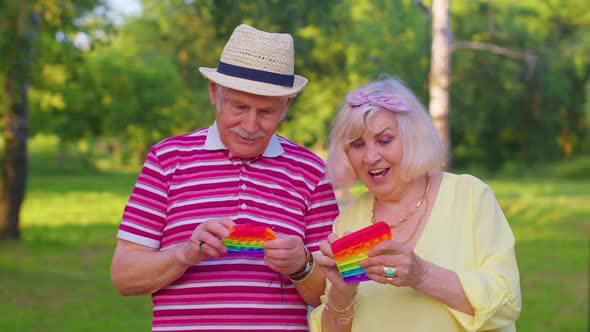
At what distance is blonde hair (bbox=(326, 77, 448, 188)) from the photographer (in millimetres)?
3230

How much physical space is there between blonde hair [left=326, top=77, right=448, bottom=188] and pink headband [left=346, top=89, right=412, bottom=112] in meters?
0.02

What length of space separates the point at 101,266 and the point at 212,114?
9089 mm

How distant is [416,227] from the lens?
328 centimetres

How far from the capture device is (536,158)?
149 ft

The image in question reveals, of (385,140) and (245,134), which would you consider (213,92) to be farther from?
(385,140)

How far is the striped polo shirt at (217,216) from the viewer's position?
332 cm

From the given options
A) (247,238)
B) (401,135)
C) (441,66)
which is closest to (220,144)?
(247,238)

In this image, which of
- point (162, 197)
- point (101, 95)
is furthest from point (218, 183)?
point (101, 95)

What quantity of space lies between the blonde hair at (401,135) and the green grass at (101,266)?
657cm

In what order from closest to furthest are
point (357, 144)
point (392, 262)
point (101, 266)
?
point (392, 262), point (357, 144), point (101, 266)

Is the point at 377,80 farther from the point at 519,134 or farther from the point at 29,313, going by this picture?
the point at 519,134

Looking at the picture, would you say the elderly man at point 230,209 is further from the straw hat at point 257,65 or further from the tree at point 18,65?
the tree at point 18,65

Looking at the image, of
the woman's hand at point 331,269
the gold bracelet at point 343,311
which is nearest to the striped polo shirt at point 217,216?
the gold bracelet at point 343,311

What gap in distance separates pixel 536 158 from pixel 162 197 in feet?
145
